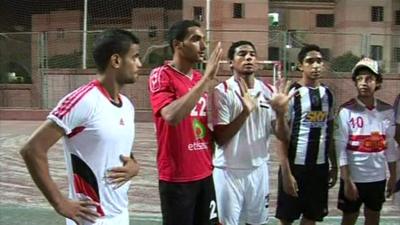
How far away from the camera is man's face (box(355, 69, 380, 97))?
4906 millimetres

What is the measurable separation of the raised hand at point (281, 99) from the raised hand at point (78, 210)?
1.83 m

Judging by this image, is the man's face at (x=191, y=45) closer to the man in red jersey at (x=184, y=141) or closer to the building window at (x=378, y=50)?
the man in red jersey at (x=184, y=141)

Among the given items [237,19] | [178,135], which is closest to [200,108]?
[178,135]

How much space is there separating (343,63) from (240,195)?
839 inches

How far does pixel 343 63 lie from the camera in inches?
977

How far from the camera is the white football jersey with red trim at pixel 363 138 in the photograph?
493 cm

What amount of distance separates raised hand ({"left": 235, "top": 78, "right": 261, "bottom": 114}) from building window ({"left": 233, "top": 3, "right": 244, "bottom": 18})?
3430 cm

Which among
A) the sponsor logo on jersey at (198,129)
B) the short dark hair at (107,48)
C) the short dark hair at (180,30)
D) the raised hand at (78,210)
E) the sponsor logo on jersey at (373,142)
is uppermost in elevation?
the short dark hair at (180,30)

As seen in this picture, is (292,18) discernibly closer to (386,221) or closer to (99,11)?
(99,11)

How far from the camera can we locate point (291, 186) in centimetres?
468

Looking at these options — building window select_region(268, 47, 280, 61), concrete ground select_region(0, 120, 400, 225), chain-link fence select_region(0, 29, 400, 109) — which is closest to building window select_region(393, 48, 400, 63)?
chain-link fence select_region(0, 29, 400, 109)

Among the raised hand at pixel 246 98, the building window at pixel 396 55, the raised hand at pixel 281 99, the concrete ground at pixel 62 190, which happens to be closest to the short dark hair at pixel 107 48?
the raised hand at pixel 246 98

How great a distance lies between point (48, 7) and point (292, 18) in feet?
64.6

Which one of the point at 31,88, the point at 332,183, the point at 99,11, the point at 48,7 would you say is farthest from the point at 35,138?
the point at 48,7
